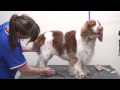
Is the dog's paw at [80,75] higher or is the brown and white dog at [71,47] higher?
the brown and white dog at [71,47]

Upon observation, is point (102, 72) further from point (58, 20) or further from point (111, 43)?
point (58, 20)

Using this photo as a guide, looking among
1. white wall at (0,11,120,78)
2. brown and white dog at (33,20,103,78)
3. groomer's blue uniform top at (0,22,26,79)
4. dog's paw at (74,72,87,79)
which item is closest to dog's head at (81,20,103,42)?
brown and white dog at (33,20,103,78)

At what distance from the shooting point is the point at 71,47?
270 cm

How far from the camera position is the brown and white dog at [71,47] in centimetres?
267

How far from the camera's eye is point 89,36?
2.62 meters

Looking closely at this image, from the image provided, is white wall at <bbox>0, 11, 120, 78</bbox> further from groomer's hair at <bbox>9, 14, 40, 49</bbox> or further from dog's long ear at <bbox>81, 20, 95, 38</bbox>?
groomer's hair at <bbox>9, 14, 40, 49</bbox>

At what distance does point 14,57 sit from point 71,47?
1.12 metres

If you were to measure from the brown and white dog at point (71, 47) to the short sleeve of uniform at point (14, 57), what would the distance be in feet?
3.12

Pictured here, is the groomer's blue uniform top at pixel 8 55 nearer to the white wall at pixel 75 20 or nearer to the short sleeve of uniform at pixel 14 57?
the short sleeve of uniform at pixel 14 57

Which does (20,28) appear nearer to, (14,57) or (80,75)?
(14,57)

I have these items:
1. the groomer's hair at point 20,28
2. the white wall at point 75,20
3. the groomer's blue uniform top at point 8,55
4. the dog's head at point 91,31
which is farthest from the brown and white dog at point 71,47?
the groomer's hair at point 20,28
